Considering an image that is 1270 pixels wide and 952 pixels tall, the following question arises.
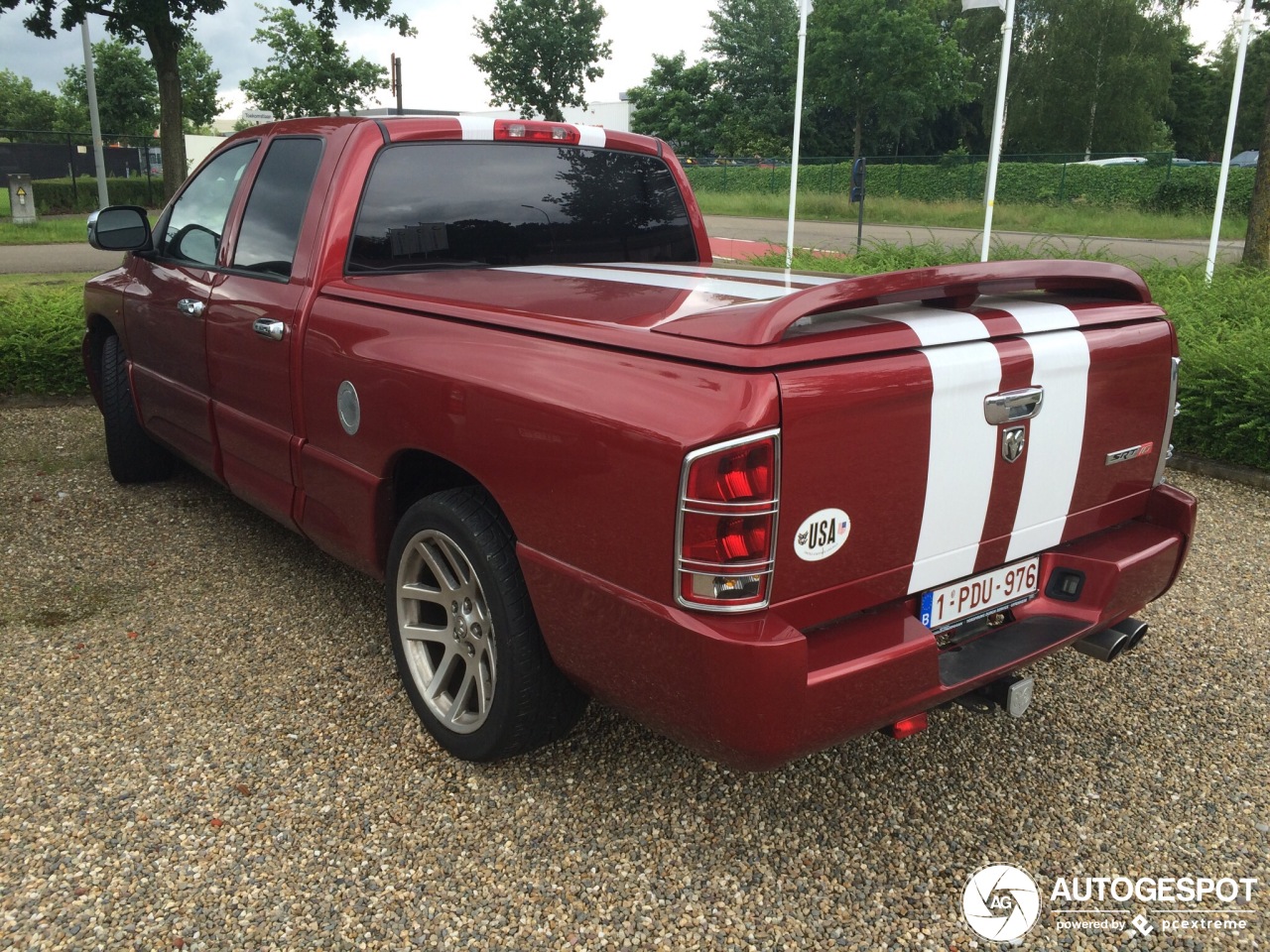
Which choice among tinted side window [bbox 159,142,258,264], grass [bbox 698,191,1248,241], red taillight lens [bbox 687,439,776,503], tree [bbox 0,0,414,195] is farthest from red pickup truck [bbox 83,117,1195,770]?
grass [bbox 698,191,1248,241]

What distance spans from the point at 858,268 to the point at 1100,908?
7.83m

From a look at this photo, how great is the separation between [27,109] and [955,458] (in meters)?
93.2

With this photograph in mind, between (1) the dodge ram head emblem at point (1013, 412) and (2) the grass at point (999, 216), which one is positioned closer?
(1) the dodge ram head emblem at point (1013, 412)

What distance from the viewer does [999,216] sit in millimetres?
28938

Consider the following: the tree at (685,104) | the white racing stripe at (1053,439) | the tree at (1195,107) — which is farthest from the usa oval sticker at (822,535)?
the tree at (1195,107)

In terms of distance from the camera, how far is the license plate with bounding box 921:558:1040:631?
2.39 meters

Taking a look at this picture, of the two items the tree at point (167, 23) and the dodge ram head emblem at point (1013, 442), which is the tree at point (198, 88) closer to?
the tree at point (167, 23)

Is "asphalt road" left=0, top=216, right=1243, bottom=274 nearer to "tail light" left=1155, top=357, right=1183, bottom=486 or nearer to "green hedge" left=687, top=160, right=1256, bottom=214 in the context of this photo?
"green hedge" left=687, top=160, right=1256, bottom=214

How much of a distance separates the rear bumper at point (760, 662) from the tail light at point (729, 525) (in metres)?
0.06

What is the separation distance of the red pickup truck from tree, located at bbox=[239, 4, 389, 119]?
1698 inches

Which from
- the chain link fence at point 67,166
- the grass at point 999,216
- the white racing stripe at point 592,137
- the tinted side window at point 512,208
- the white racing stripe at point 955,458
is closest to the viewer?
the white racing stripe at point 955,458

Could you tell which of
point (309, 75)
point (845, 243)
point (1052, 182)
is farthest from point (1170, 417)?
point (309, 75)

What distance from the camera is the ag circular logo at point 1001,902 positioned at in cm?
233

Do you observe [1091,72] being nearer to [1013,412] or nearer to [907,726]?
[1013,412]
